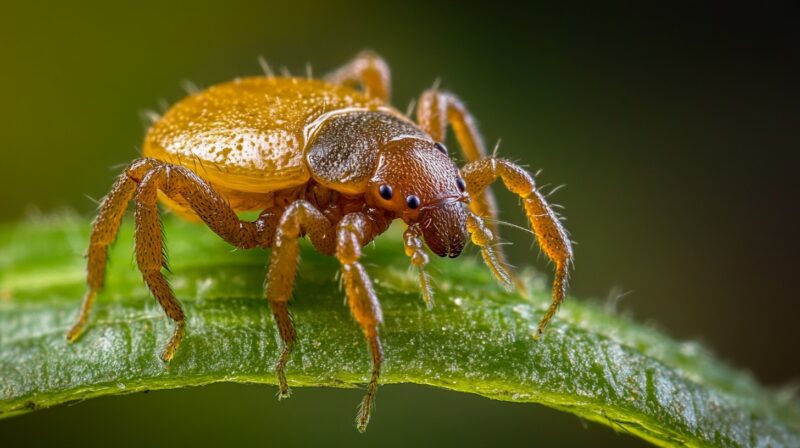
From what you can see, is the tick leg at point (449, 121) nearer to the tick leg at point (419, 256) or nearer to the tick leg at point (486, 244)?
the tick leg at point (486, 244)

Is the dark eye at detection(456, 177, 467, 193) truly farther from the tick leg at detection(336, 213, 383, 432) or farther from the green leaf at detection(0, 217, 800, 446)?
the tick leg at detection(336, 213, 383, 432)

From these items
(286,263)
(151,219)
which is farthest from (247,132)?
(286,263)

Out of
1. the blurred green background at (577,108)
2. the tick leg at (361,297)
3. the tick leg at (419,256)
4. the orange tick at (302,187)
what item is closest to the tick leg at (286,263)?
the orange tick at (302,187)

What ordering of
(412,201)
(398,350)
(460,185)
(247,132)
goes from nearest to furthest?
(398,350)
(412,201)
(460,185)
(247,132)

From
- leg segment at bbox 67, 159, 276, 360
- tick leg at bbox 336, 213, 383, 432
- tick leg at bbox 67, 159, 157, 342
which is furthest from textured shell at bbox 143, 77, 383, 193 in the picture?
tick leg at bbox 336, 213, 383, 432

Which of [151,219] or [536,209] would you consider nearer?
[151,219]

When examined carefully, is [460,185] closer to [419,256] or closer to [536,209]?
[536,209]

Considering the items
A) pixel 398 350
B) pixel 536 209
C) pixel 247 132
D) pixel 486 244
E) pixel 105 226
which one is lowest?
pixel 398 350
